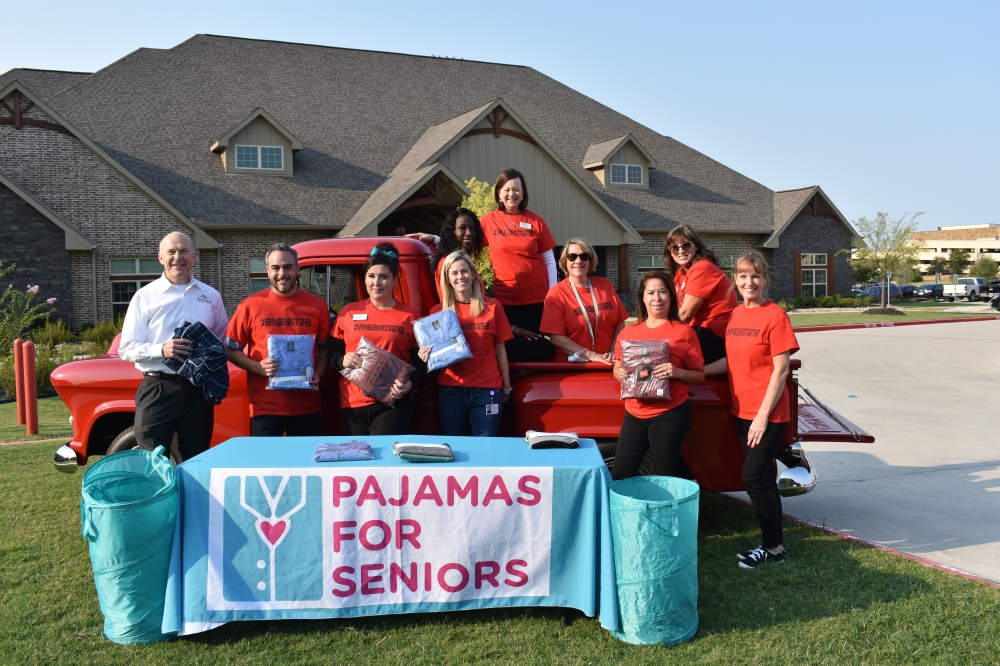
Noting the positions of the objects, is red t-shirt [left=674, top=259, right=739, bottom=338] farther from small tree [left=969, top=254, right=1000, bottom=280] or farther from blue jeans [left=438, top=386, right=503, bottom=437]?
small tree [left=969, top=254, right=1000, bottom=280]

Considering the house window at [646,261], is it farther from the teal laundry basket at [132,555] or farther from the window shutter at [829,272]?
the teal laundry basket at [132,555]

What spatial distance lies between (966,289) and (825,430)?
2118 inches

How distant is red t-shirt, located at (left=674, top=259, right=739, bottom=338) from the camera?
4941 millimetres

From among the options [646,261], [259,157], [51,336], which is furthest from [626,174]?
[51,336]

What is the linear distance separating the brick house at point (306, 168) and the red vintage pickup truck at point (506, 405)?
49.4 ft

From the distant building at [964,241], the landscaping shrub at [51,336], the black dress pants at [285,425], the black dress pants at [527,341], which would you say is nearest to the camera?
the black dress pants at [285,425]

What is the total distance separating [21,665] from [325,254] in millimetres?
2861

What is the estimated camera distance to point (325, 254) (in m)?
5.30

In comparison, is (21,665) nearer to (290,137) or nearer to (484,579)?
(484,579)

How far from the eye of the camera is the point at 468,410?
15.7ft

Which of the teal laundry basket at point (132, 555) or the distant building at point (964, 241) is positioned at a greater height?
the distant building at point (964, 241)

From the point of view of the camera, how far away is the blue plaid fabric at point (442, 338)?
4.47 m

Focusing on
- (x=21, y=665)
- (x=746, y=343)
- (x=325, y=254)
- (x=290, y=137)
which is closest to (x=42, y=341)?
(x=290, y=137)

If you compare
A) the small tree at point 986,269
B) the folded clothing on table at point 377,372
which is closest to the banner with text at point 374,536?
the folded clothing on table at point 377,372
